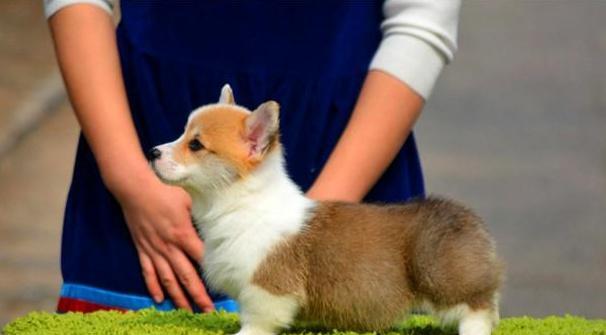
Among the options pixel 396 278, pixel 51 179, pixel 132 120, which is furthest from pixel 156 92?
pixel 51 179

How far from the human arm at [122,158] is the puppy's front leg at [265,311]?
0.36 m

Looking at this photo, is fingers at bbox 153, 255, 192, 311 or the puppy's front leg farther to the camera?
fingers at bbox 153, 255, 192, 311

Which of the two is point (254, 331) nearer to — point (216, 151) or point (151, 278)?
point (216, 151)

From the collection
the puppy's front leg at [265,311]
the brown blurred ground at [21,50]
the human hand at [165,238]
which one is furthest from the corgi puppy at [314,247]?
the brown blurred ground at [21,50]

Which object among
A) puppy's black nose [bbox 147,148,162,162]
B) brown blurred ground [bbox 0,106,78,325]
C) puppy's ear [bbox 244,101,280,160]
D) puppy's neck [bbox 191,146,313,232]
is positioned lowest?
A: brown blurred ground [bbox 0,106,78,325]

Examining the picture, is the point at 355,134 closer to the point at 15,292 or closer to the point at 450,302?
the point at 450,302

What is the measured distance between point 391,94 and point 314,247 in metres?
0.48

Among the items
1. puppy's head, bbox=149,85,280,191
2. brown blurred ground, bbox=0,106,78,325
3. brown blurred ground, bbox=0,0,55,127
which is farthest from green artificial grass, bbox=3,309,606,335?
brown blurred ground, bbox=0,0,55,127

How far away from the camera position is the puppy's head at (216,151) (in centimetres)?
120

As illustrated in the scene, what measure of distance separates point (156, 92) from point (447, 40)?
16.0 inches

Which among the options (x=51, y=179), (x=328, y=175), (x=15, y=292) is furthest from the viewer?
(x=51, y=179)

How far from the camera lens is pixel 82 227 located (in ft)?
5.55

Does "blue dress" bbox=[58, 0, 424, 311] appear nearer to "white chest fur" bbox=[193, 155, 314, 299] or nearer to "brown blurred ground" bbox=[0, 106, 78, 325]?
"white chest fur" bbox=[193, 155, 314, 299]

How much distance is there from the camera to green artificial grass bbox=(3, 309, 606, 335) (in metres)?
1.25
